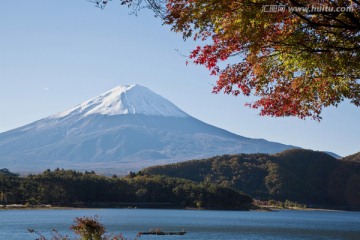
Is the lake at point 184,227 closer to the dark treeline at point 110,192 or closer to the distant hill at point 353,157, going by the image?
the dark treeline at point 110,192

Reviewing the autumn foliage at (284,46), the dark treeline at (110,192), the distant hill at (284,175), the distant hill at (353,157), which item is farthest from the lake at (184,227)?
the distant hill at (353,157)

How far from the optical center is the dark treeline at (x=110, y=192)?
99.6 meters

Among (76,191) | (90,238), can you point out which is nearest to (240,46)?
Result: (90,238)

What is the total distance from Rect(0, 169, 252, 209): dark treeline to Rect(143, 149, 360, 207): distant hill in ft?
73.1

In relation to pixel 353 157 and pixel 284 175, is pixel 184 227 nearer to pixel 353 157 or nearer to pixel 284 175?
pixel 284 175

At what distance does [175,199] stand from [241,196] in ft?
49.0

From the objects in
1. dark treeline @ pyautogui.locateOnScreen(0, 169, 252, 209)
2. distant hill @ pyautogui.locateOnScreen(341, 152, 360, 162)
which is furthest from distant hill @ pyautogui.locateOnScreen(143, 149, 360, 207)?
dark treeline @ pyautogui.locateOnScreen(0, 169, 252, 209)

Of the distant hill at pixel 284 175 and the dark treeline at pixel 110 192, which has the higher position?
the distant hill at pixel 284 175

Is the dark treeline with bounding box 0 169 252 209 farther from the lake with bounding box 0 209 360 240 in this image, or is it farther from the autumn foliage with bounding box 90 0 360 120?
the autumn foliage with bounding box 90 0 360 120

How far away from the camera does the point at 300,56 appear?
9453 mm

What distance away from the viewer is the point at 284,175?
15112 centimetres

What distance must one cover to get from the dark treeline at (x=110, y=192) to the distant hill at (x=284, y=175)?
73.1ft

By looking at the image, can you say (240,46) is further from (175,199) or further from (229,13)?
(175,199)

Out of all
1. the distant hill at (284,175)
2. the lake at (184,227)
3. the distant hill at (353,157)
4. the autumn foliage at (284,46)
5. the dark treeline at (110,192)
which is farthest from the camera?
the distant hill at (353,157)
